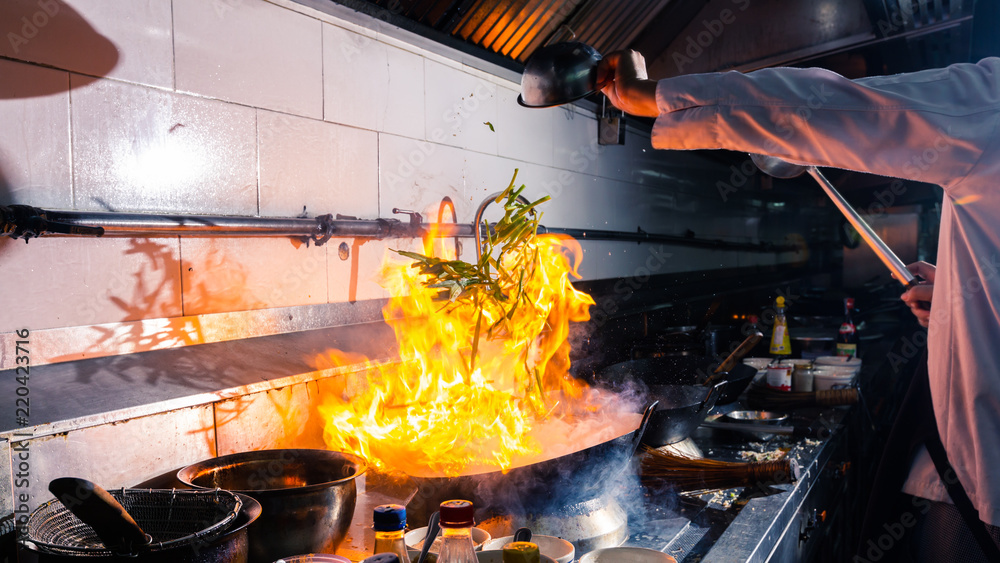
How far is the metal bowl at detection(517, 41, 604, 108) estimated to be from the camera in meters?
1.50

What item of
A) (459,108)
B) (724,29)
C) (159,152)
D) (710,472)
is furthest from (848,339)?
(159,152)

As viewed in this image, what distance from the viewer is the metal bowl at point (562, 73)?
1.50 meters

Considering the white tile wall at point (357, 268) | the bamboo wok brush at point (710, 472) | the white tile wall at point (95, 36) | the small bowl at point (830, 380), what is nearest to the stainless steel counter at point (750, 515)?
the bamboo wok brush at point (710, 472)

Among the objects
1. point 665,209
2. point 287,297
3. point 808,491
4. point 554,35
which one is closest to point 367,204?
point 287,297

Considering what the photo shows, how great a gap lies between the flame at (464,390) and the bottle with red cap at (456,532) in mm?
498

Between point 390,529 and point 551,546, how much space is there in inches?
19.6

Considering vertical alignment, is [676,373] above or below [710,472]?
above

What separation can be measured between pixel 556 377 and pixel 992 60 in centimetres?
177

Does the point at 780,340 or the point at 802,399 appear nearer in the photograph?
the point at 802,399

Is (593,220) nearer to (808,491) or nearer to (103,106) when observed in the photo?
(808,491)

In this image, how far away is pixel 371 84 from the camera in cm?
288

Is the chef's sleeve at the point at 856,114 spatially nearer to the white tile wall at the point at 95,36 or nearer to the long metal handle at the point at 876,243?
the long metal handle at the point at 876,243

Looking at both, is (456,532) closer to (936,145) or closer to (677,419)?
(677,419)

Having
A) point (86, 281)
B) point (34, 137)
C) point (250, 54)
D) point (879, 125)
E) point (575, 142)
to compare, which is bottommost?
point (86, 281)
